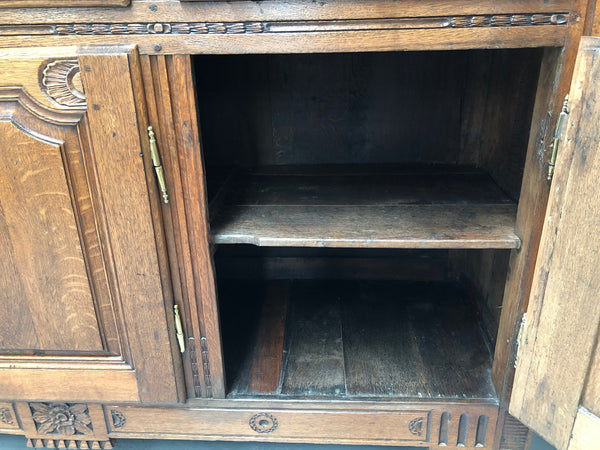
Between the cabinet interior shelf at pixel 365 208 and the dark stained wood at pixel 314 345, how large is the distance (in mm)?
342

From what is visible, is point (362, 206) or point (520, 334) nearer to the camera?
point (520, 334)

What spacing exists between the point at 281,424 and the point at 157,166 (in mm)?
586

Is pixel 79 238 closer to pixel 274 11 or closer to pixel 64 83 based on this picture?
pixel 64 83

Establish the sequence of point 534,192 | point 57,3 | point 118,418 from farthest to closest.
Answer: point 118,418
point 534,192
point 57,3

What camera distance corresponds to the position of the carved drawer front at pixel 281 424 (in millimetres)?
940

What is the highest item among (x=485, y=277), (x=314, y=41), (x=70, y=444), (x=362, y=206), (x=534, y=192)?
(x=314, y=41)

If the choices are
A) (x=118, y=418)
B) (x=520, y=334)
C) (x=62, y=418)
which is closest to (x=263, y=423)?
(x=118, y=418)

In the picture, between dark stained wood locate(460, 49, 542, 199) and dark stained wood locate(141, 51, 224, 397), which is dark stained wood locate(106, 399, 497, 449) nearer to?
dark stained wood locate(141, 51, 224, 397)

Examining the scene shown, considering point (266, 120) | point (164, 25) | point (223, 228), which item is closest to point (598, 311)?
point (223, 228)

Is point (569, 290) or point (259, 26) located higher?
point (259, 26)

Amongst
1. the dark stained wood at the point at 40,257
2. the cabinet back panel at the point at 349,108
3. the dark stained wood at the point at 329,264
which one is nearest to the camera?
the dark stained wood at the point at 40,257

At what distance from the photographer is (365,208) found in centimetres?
95

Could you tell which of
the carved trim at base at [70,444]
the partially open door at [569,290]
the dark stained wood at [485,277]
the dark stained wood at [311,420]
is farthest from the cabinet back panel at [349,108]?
the carved trim at base at [70,444]

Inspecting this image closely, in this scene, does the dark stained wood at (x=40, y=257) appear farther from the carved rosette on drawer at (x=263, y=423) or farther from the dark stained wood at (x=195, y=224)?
the carved rosette on drawer at (x=263, y=423)
